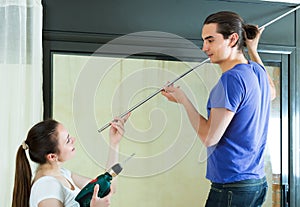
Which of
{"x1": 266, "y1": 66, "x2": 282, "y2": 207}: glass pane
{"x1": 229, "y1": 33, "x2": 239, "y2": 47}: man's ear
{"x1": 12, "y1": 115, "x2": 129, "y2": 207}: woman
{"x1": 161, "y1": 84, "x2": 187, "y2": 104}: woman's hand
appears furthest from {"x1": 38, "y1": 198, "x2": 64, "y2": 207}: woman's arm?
{"x1": 266, "y1": 66, "x2": 282, "y2": 207}: glass pane

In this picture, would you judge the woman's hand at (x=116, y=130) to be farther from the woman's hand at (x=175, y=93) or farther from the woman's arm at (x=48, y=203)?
the woman's arm at (x=48, y=203)

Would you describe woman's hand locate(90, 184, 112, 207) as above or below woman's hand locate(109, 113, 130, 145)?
below

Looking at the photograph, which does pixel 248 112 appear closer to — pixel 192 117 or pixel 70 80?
pixel 192 117

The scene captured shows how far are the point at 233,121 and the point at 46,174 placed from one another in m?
0.83

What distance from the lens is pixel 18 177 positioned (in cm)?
251

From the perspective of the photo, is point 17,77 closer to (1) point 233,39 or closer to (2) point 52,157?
(2) point 52,157

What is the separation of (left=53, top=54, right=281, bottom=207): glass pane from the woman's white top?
0.64m

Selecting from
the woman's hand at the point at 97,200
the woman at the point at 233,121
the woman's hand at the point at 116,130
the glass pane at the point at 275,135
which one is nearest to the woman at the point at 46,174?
the woman's hand at the point at 97,200

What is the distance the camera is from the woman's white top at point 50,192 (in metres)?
2.38

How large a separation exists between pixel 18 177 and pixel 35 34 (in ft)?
2.60

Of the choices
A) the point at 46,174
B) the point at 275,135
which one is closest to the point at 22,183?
the point at 46,174

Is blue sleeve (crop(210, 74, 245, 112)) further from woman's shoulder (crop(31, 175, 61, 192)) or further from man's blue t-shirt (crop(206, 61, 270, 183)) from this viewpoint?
woman's shoulder (crop(31, 175, 61, 192))

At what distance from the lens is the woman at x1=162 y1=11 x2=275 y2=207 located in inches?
101

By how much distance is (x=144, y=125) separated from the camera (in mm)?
3188
